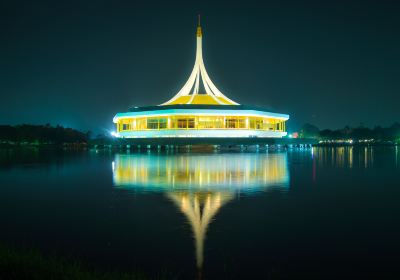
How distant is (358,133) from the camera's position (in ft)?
337

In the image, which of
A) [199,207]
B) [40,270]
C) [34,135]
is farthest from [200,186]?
[34,135]

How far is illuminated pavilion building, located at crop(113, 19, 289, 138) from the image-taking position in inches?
2058

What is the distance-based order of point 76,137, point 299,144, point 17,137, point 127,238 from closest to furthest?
point 127,238
point 299,144
point 17,137
point 76,137

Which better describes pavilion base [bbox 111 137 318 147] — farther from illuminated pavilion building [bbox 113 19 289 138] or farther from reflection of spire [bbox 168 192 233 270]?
reflection of spire [bbox 168 192 233 270]

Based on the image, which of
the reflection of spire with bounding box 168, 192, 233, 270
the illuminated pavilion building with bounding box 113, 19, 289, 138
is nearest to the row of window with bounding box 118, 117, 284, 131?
the illuminated pavilion building with bounding box 113, 19, 289, 138

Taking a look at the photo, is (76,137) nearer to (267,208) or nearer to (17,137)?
(17,137)

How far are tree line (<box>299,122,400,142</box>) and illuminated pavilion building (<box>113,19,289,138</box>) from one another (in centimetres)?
4359

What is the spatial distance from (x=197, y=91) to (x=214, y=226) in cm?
5312

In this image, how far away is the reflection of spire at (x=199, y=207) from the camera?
669 centimetres

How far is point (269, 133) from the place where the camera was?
57000 millimetres

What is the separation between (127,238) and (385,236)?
3965 mm

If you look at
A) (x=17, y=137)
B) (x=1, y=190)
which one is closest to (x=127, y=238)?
(x=1, y=190)

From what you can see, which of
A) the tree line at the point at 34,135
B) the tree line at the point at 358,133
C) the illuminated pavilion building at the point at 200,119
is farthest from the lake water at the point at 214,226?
the tree line at the point at 358,133

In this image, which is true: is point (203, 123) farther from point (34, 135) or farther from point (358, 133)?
point (358, 133)
